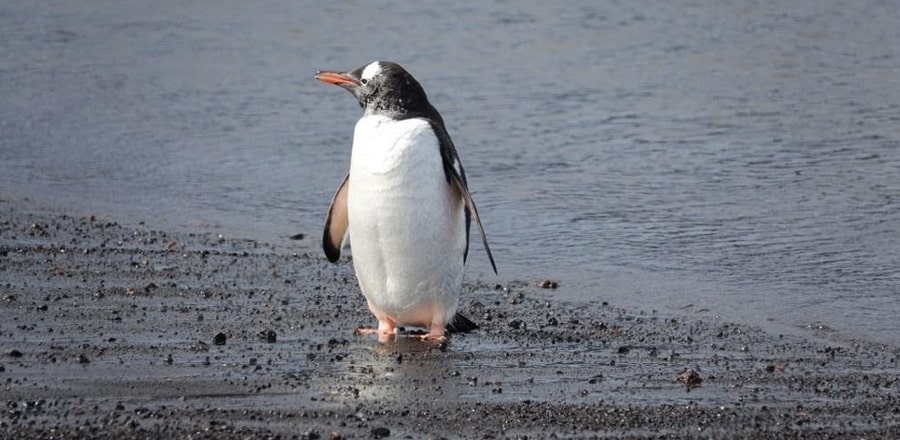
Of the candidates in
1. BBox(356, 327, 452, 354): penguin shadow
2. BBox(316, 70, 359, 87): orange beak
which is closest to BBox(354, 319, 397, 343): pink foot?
BBox(356, 327, 452, 354): penguin shadow

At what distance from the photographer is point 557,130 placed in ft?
34.7

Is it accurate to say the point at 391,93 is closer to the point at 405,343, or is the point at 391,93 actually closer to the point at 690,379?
the point at 405,343

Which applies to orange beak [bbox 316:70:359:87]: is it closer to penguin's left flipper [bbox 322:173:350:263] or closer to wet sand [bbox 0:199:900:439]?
penguin's left flipper [bbox 322:173:350:263]

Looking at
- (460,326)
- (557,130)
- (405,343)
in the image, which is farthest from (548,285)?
(557,130)

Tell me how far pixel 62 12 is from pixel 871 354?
444 inches

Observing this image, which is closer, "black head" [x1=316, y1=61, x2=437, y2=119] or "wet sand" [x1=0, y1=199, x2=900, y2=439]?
"wet sand" [x1=0, y1=199, x2=900, y2=439]

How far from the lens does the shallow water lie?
7551 millimetres

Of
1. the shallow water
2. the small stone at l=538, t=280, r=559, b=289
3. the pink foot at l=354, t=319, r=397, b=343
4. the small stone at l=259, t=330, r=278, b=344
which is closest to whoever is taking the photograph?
the small stone at l=259, t=330, r=278, b=344

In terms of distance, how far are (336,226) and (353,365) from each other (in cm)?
120

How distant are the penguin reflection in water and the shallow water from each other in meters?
0.96

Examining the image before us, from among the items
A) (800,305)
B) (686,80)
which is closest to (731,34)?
(686,80)

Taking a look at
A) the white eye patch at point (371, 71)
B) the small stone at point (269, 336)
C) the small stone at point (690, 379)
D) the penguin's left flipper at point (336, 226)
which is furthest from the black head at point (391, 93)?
the small stone at point (690, 379)

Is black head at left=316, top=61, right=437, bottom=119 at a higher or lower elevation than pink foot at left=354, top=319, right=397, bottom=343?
higher

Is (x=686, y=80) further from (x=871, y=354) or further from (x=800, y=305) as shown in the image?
(x=871, y=354)
